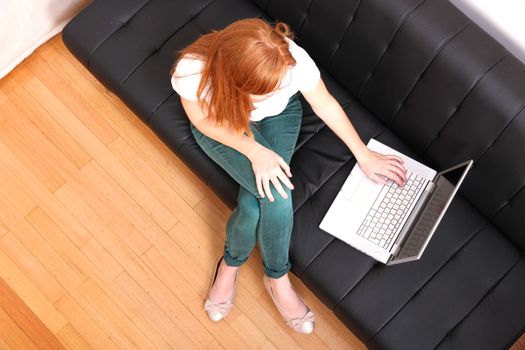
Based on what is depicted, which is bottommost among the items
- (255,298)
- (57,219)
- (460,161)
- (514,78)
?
(57,219)

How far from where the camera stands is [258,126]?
1754 millimetres

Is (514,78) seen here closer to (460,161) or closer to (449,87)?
(449,87)

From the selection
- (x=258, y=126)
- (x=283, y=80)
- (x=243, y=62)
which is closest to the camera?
(x=243, y=62)

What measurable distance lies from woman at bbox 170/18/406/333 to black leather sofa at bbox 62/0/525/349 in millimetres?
101

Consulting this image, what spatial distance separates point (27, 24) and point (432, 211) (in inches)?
66.8

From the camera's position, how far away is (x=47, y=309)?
203 cm

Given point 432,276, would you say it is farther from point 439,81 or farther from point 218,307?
point 218,307

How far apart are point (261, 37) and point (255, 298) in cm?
111

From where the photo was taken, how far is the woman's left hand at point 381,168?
1702 mm

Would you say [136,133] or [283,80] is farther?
[136,133]

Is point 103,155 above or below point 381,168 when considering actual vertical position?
below

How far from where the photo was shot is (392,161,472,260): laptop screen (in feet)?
4.99

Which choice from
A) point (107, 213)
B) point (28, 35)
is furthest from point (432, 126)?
point (28, 35)

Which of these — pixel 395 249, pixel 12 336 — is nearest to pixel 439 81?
pixel 395 249
